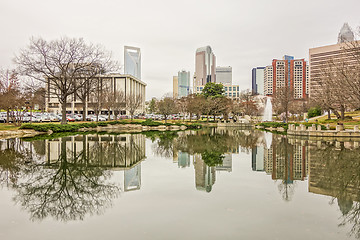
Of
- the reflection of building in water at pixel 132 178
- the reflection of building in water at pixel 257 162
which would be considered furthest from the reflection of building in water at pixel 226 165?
the reflection of building in water at pixel 132 178

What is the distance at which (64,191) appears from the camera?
8477 mm

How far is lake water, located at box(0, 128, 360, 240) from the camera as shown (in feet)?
18.7

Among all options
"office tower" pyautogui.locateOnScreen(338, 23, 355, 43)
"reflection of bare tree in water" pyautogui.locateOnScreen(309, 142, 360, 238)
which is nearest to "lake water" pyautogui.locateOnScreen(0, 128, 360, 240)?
"reflection of bare tree in water" pyautogui.locateOnScreen(309, 142, 360, 238)

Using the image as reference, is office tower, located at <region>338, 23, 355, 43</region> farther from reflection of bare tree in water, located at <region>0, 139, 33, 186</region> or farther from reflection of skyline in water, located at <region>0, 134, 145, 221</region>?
reflection of bare tree in water, located at <region>0, 139, 33, 186</region>

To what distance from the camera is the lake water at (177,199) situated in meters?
5.70

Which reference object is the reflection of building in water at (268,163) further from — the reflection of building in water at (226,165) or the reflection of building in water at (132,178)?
the reflection of building in water at (132,178)

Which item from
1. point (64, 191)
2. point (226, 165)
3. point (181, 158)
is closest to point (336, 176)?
point (226, 165)

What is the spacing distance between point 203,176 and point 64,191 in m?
5.35

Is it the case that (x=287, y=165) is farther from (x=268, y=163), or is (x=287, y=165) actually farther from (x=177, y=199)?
(x=177, y=199)

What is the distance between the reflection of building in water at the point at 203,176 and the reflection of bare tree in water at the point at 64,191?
3.05m

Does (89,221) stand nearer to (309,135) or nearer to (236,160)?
(236,160)

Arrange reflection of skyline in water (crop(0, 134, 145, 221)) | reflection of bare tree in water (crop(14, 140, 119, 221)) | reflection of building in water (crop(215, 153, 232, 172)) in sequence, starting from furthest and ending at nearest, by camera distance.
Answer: reflection of building in water (crop(215, 153, 232, 172))
reflection of skyline in water (crop(0, 134, 145, 221))
reflection of bare tree in water (crop(14, 140, 119, 221))

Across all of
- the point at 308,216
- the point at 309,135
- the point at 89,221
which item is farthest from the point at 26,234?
the point at 309,135

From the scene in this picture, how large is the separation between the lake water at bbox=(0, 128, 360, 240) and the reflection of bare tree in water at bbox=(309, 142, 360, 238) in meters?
0.03
